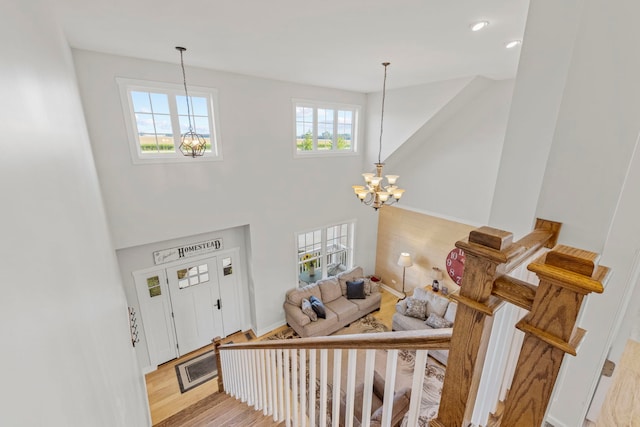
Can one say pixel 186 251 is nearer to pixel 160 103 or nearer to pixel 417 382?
pixel 160 103

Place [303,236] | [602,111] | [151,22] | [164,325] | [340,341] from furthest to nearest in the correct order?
[303,236], [164,325], [151,22], [602,111], [340,341]

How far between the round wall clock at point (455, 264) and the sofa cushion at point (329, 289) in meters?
2.55

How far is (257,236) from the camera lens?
17.8 ft

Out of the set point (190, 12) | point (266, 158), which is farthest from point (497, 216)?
point (266, 158)

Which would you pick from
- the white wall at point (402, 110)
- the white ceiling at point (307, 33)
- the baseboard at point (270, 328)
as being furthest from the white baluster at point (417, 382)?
the baseboard at point (270, 328)

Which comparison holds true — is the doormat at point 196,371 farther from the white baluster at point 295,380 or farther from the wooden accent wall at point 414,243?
the wooden accent wall at point 414,243

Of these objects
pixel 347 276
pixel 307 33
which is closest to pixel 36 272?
pixel 307 33

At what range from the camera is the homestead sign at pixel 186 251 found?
474 centimetres

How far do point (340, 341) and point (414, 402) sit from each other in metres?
0.37

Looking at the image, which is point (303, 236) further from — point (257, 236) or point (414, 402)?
point (414, 402)

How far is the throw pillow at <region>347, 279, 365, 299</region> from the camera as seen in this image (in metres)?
6.52

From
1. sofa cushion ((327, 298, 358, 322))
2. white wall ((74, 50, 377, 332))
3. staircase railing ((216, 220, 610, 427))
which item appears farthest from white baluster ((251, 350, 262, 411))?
sofa cushion ((327, 298, 358, 322))

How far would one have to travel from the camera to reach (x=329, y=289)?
6438 mm

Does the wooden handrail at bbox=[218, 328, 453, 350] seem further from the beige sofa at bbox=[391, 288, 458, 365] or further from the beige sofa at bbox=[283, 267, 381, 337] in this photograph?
the beige sofa at bbox=[391, 288, 458, 365]
